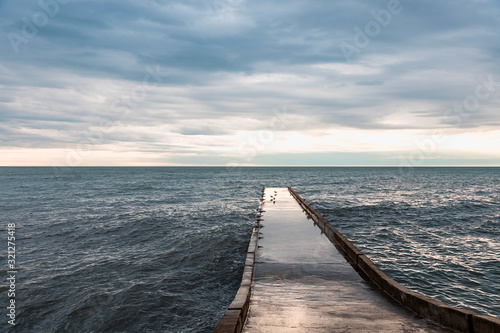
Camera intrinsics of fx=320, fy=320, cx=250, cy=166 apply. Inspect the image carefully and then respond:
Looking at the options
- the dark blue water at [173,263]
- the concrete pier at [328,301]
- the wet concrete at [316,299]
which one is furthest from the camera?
the dark blue water at [173,263]

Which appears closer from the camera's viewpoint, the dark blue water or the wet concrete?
the wet concrete

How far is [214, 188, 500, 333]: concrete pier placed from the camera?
5.41 metres

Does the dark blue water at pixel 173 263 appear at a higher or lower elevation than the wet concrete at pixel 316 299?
lower

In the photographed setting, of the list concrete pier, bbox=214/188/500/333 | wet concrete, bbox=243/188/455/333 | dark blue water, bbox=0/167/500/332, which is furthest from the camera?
dark blue water, bbox=0/167/500/332

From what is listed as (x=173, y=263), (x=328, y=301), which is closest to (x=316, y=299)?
(x=328, y=301)

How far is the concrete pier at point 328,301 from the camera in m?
5.41

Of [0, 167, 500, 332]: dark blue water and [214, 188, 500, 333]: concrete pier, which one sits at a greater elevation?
[214, 188, 500, 333]: concrete pier

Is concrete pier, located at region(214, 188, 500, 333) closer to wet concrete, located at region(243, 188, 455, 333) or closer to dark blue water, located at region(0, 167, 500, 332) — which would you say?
wet concrete, located at region(243, 188, 455, 333)

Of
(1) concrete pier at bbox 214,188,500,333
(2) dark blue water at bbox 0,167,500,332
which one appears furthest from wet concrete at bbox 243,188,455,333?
(2) dark blue water at bbox 0,167,500,332

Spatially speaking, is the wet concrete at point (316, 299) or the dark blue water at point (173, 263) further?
the dark blue water at point (173, 263)

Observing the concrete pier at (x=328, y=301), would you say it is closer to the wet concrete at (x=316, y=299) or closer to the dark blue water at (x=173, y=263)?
the wet concrete at (x=316, y=299)

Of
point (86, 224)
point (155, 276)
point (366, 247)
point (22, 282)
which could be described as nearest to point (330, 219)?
point (366, 247)

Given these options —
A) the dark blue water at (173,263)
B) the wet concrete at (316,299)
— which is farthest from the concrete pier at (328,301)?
the dark blue water at (173,263)

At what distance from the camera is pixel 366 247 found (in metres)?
15.2
